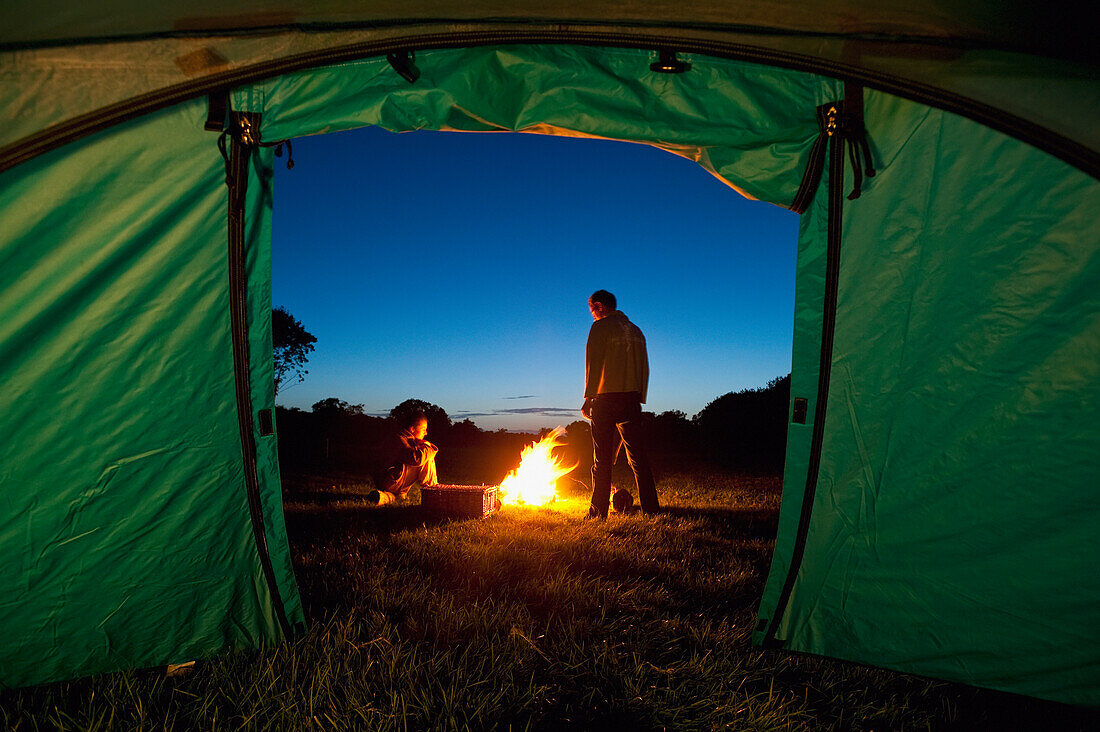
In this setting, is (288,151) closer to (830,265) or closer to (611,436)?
(830,265)

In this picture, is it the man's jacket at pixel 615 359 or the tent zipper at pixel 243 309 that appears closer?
the tent zipper at pixel 243 309

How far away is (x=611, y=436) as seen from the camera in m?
4.82

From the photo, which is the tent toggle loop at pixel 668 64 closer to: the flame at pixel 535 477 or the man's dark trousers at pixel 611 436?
the man's dark trousers at pixel 611 436

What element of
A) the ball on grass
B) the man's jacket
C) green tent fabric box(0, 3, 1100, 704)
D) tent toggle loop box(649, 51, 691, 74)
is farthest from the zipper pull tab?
the ball on grass

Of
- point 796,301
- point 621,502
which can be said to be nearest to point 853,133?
point 796,301

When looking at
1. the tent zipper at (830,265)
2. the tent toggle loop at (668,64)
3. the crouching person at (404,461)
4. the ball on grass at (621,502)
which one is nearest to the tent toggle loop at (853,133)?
the tent zipper at (830,265)

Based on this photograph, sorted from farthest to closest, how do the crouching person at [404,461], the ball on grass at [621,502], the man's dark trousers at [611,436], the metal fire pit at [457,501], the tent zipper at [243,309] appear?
the crouching person at [404,461] < the ball on grass at [621,502] < the man's dark trousers at [611,436] < the metal fire pit at [457,501] < the tent zipper at [243,309]

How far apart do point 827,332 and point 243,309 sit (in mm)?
2136

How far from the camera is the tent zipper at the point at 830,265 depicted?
1.85 meters

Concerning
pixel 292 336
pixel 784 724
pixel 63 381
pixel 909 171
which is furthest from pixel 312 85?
pixel 292 336

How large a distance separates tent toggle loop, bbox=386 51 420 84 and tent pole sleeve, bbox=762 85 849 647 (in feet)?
4.59

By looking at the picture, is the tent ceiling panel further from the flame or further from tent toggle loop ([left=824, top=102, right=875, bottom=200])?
the flame

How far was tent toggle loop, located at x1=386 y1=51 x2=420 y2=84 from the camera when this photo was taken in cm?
173

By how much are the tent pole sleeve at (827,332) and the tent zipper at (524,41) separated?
327 millimetres
